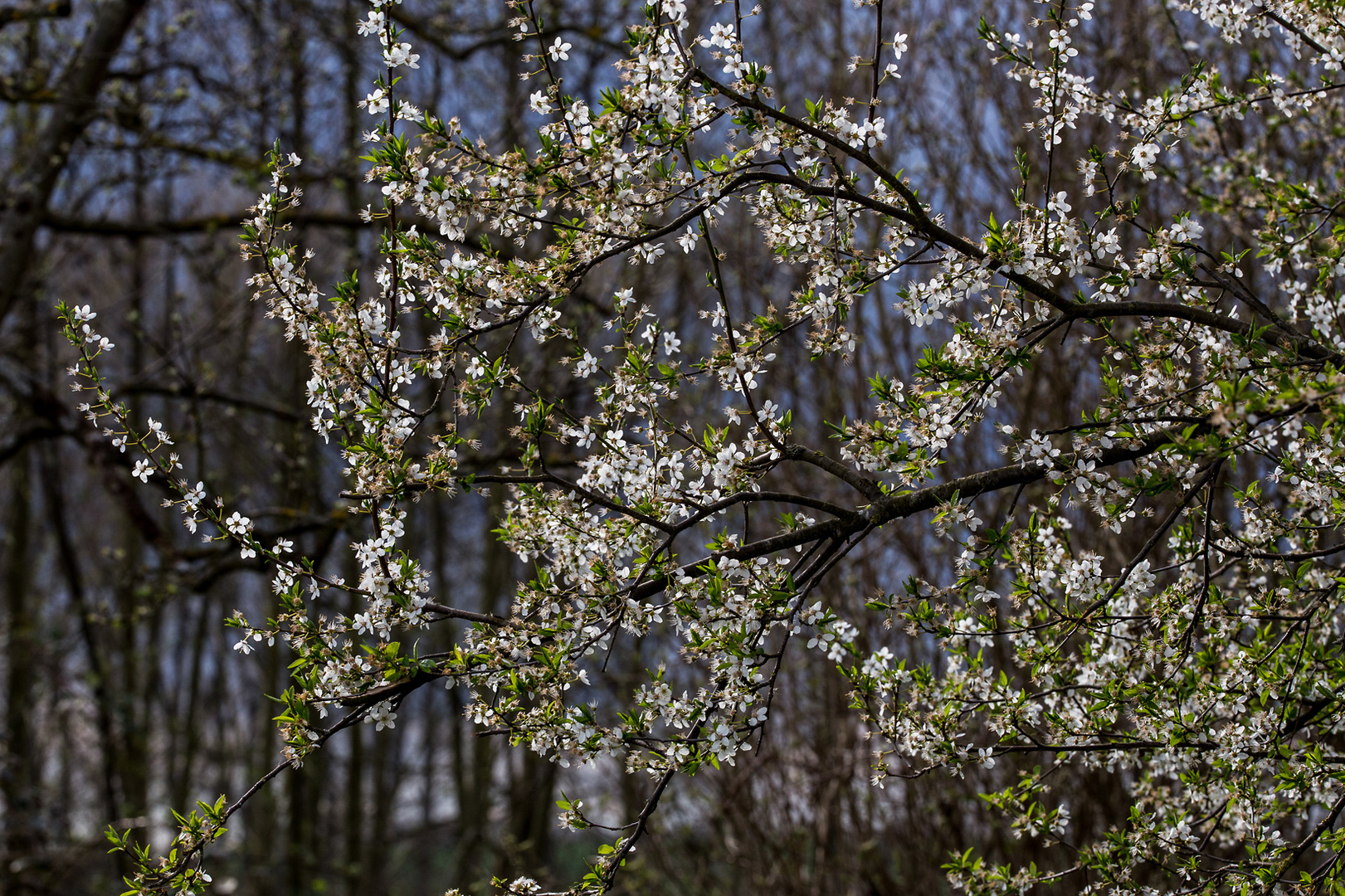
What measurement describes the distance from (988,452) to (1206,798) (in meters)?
3.47

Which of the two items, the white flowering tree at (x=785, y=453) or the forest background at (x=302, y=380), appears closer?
the white flowering tree at (x=785, y=453)

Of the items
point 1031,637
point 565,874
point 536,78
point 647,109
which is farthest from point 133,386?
point 565,874

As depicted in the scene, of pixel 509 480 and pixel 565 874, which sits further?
pixel 565 874

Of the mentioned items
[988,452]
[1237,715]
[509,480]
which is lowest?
[1237,715]

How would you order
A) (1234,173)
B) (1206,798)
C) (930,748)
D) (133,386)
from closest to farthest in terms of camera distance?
1. (930,748)
2. (1206,798)
3. (1234,173)
4. (133,386)

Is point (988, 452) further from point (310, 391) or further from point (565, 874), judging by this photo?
point (565, 874)

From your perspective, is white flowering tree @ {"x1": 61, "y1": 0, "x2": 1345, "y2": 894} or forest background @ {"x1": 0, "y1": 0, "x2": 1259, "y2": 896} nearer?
white flowering tree @ {"x1": 61, "y1": 0, "x2": 1345, "y2": 894}

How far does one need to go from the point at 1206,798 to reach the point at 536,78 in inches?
306

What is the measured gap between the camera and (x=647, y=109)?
2.45m

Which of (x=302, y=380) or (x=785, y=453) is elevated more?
(x=302, y=380)

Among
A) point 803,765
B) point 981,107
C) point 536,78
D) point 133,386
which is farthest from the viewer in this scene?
point 536,78

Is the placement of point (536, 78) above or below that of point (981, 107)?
above

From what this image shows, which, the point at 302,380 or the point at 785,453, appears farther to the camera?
the point at 302,380

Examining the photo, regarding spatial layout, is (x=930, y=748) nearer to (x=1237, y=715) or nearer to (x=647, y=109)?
(x=1237, y=715)
